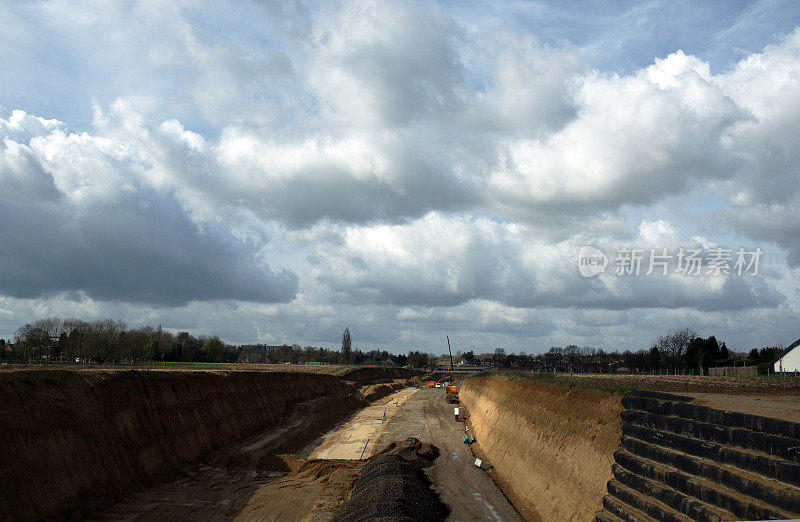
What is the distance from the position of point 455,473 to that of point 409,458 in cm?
256

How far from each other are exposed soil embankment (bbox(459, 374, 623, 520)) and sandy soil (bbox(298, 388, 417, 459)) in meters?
8.95

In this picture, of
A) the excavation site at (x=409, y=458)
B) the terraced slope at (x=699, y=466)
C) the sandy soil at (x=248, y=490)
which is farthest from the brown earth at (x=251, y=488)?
the terraced slope at (x=699, y=466)

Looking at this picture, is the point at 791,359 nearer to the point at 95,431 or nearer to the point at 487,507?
the point at 487,507

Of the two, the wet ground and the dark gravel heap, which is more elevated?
the dark gravel heap

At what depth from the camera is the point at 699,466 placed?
37.1ft

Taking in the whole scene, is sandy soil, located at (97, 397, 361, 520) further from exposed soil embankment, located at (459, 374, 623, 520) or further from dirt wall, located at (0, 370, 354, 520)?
exposed soil embankment, located at (459, 374, 623, 520)

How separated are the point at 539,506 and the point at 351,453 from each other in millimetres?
17238

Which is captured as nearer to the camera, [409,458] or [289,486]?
[289,486]

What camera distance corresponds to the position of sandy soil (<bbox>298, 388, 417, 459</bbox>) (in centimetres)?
3312

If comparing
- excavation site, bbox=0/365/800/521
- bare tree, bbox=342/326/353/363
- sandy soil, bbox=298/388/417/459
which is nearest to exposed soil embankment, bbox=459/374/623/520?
excavation site, bbox=0/365/800/521

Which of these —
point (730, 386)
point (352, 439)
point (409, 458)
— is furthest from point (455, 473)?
point (730, 386)

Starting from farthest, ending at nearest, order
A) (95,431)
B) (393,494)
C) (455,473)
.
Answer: (455,473) → (95,431) → (393,494)

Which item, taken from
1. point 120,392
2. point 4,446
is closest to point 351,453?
point 120,392

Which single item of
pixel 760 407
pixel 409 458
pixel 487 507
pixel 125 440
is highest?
pixel 760 407
